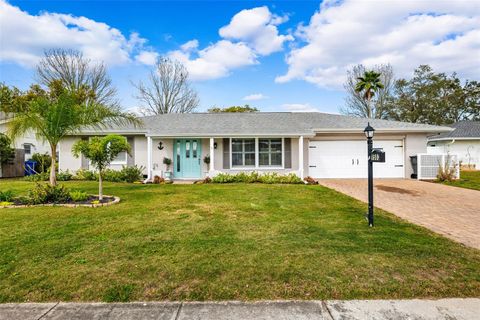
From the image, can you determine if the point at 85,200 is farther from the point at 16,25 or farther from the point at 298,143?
the point at 16,25

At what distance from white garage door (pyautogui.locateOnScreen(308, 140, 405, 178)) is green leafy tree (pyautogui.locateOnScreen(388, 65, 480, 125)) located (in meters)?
21.9

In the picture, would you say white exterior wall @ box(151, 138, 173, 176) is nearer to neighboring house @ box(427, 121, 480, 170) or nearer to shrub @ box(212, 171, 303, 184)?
shrub @ box(212, 171, 303, 184)

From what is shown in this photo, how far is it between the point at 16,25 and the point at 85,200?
13861mm

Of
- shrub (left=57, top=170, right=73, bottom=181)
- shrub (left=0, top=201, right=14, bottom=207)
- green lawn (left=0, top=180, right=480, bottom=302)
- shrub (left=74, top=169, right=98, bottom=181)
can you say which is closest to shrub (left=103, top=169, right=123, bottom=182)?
shrub (left=74, top=169, right=98, bottom=181)

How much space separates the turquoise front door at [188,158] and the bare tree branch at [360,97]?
72.4 feet

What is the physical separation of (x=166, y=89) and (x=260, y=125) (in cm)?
1639

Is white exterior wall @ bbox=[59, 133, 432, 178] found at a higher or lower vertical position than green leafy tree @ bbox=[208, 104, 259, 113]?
lower

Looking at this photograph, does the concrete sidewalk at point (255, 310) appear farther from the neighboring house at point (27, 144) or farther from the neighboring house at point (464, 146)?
the neighboring house at point (464, 146)

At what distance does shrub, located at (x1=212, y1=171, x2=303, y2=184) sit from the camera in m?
11.2

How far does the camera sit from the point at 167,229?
4.62 metres

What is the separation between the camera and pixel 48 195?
680 cm

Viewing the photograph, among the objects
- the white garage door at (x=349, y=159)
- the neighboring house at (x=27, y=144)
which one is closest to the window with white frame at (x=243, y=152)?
the white garage door at (x=349, y=159)

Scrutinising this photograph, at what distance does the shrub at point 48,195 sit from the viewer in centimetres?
673

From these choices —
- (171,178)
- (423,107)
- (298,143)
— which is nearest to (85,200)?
(171,178)
